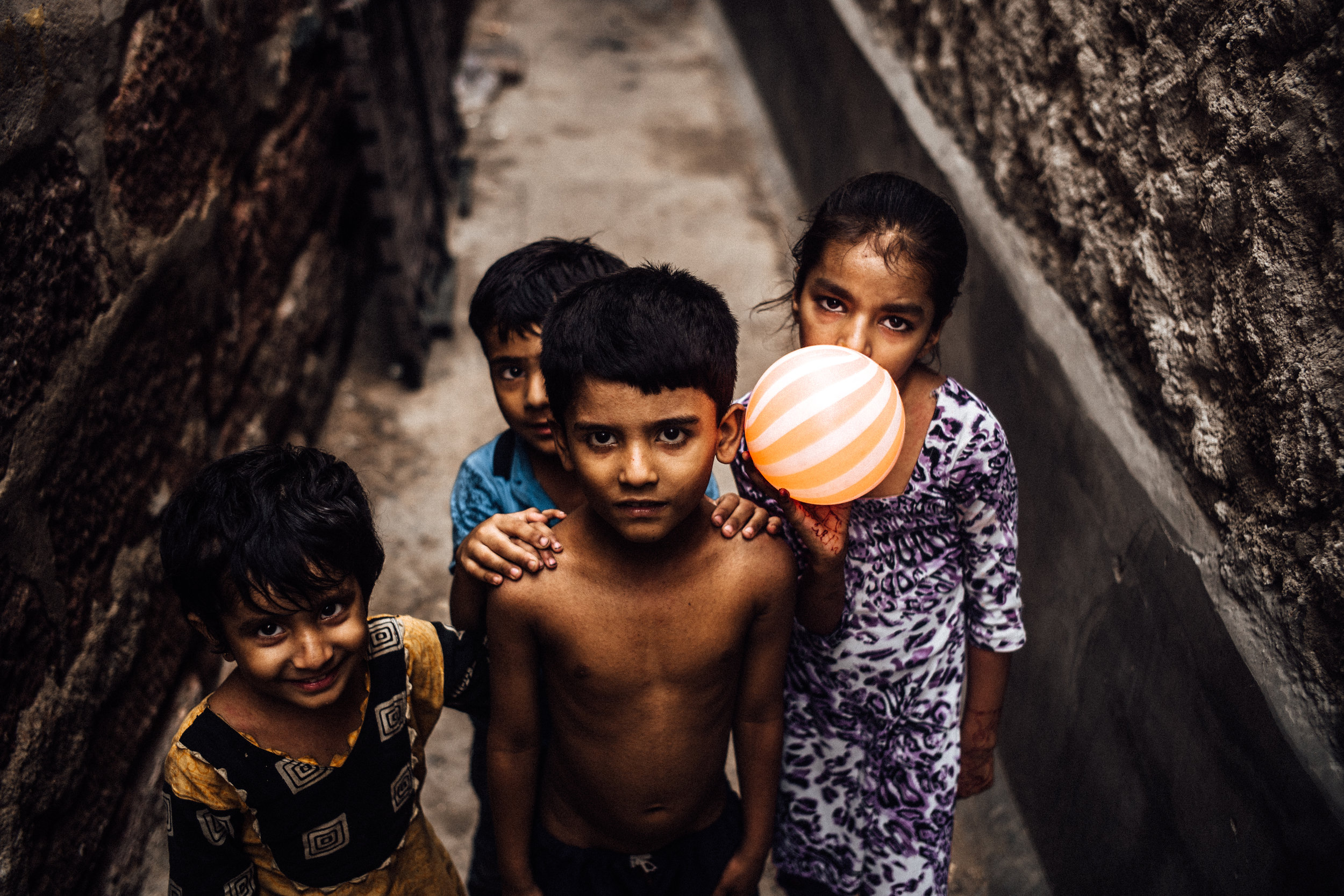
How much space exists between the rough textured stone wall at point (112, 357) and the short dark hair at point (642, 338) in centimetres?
112

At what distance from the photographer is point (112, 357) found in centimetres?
228

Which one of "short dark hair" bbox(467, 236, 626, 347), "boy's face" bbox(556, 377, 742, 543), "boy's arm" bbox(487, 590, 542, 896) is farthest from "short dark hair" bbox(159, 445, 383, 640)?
"short dark hair" bbox(467, 236, 626, 347)

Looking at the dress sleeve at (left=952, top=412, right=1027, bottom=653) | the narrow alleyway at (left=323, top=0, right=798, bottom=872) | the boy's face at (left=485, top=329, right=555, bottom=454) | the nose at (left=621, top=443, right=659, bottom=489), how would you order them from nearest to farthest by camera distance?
the nose at (left=621, top=443, right=659, bottom=489) → the dress sleeve at (left=952, top=412, right=1027, bottom=653) → the boy's face at (left=485, top=329, right=555, bottom=454) → the narrow alleyway at (left=323, top=0, right=798, bottom=872)

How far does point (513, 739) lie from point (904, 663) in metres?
0.75

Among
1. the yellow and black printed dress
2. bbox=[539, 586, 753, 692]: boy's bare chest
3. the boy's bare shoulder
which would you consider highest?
the boy's bare shoulder

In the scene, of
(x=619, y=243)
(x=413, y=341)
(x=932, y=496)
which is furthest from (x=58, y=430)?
(x=619, y=243)

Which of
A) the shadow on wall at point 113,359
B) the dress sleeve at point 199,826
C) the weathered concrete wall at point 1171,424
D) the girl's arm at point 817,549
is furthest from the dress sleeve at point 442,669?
the weathered concrete wall at point 1171,424

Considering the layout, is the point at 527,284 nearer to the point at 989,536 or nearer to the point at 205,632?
the point at 205,632

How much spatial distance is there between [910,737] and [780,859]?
1.55 feet

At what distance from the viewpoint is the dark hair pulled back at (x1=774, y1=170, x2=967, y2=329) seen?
1678 mm

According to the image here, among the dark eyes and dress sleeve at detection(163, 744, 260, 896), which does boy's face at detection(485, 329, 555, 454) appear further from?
dress sleeve at detection(163, 744, 260, 896)

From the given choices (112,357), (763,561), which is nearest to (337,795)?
(763,561)

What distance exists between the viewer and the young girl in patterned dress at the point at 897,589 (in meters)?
1.68

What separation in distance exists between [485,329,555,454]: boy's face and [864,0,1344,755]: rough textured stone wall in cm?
124
